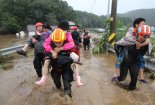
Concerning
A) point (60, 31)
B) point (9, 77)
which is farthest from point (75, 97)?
point (9, 77)

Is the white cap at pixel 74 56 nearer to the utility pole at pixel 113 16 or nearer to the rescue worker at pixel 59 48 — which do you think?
the rescue worker at pixel 59 48

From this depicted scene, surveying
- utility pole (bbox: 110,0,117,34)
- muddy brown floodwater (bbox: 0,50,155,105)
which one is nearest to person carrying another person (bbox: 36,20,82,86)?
muddy brown floodwater (bbox: 0,50,155,105)

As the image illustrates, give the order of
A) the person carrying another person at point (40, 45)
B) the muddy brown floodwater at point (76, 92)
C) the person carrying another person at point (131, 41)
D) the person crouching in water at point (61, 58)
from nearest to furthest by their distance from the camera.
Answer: the person crouching in water at point (61, 58)
the muddy brown floodwater at point (76, 92)
the person carrying another person at point (131, 41)
the person carrying another person at point (40, 45)

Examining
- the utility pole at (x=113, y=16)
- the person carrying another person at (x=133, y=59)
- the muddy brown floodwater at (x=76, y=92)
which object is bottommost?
the muddy brown floodwater at (x=76, y=92)

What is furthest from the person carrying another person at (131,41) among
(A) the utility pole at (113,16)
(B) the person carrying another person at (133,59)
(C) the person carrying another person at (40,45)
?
(A) the utility pole at (113,16)

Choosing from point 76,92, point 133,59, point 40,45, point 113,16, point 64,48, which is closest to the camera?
point 64,48

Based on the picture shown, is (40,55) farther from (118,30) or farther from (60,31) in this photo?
(118,30)

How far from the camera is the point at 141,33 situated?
694cm

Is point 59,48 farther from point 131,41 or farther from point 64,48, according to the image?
point 131,41

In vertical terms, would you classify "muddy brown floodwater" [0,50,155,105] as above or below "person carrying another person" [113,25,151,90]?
below

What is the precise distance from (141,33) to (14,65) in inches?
261

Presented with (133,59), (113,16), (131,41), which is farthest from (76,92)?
(113,16)

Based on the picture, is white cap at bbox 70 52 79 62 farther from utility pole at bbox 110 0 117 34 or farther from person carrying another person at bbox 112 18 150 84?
utility pole at bbox 110 0 117 34

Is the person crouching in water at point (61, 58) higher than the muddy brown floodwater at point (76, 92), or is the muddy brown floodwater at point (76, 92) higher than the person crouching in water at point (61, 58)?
the person crouching in water at point (61, 58)
